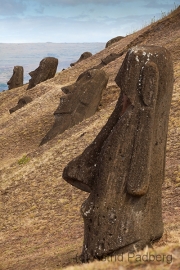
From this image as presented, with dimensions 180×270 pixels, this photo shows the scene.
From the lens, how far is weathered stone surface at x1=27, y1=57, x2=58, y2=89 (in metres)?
37.1

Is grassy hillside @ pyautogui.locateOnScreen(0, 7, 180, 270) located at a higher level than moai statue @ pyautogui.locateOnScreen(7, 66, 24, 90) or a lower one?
lower

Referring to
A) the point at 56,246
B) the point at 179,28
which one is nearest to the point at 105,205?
the point at 56,246

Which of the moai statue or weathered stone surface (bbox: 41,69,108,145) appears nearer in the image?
weathered stone surface (bbox: 41,69,108,145)

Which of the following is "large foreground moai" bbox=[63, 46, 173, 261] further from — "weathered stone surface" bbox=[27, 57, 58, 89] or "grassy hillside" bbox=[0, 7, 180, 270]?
"weathered stone surface" bbox=[27, 57, 58, 89]

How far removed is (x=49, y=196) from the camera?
606 inches

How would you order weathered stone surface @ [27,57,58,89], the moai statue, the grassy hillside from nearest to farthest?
the grassy hillside
weathered stone surface @ [27,57,58,89]
the moai statue

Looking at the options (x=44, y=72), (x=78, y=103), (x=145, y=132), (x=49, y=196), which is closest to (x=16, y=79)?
(x=44, y=72)

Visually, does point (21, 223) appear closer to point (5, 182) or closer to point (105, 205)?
point (5, 182)

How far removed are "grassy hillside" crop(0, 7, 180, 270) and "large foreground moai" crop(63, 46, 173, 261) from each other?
1.91ft

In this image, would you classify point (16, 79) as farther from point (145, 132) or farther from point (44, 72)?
point (145, 132)

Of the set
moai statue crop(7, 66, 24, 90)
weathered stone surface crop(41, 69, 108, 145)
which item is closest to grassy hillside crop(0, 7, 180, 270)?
weathered stone surface crop(41, 69, 108, 145)

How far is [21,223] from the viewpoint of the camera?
14.4 meters

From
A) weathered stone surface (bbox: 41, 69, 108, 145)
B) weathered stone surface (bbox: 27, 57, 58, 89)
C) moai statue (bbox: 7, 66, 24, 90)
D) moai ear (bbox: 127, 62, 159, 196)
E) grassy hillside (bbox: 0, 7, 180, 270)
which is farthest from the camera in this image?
moai statue (bbox: 7, 66, 24, 90)

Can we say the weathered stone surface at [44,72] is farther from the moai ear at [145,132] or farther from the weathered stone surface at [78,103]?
the moai ear at [145,132]
